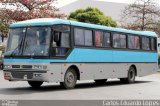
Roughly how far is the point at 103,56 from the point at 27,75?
5.01 meters

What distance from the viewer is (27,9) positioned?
2064 inches

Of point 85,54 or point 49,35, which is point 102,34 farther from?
point 49,35

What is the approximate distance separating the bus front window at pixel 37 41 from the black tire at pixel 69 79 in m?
1.60

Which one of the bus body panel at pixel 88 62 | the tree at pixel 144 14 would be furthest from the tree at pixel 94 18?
the bus body panel at pixel 88 62

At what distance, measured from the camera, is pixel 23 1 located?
51312 millimetres

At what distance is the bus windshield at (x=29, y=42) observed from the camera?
61.6 ft

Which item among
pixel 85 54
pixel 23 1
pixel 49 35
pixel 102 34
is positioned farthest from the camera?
pixel 23 1

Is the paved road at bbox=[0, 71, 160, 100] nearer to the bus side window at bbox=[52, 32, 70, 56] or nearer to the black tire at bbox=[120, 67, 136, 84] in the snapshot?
the bus side window at bbox=[52, 32, 70, 56]

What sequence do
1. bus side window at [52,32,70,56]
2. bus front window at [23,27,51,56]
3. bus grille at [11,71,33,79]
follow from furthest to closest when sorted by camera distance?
bus side window at [52,32,70,56] < bus front window at [23,27,51,56] < bus grille at [11,71,33,79]

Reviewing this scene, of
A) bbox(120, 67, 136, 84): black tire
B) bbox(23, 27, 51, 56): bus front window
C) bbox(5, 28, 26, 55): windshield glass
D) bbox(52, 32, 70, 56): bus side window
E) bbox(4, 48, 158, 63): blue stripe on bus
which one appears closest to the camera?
bbox(23, 27, 51, 56): bus front window

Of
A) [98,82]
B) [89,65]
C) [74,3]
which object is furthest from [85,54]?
[74,3]

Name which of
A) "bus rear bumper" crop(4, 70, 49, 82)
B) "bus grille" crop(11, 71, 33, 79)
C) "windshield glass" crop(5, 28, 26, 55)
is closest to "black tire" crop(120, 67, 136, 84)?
"windshield glass" crop(5, 28, 26, 55)

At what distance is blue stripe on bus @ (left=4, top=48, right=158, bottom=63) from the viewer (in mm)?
19570

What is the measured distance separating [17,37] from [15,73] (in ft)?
5.05
